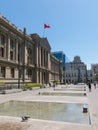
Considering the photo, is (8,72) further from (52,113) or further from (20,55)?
(52,113)

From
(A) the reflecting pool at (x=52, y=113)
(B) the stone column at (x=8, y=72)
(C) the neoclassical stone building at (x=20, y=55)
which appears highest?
(C) the neoclassical stone building at (x=20, y=55)

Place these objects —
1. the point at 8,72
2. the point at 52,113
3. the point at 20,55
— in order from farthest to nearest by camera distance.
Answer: the point at 20,55
the point at 8,72
the point at 52,113

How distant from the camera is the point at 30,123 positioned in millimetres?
9391

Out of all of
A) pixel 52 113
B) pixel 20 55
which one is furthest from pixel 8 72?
pixel 52 113

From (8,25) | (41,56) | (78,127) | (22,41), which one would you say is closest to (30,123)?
(78,127)

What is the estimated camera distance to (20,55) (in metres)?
51.7

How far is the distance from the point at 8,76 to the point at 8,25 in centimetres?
1250

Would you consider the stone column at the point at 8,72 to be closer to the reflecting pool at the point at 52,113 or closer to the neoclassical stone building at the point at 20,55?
the neoclassical stone building at the point at 20,55

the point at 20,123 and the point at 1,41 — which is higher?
the point at 1,41

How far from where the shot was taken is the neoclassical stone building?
44334 mm

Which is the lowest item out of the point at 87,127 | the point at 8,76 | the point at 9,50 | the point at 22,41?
the point at 87,127

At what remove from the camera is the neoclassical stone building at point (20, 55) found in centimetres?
4433

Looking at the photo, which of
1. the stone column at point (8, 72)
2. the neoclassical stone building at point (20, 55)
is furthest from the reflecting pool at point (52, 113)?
A: the stone column at point (8, 72)

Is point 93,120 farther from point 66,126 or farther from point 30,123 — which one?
point 30,123
